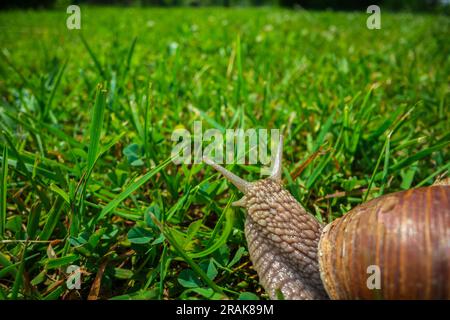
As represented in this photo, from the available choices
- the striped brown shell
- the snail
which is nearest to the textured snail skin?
the snail

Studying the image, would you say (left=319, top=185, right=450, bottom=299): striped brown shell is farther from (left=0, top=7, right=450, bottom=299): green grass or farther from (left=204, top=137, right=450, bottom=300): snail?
(left=0, top=7, right=450, bottom=299): green grass

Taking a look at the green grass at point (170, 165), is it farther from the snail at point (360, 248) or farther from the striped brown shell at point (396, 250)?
the striped brown shell at point (396, 250)

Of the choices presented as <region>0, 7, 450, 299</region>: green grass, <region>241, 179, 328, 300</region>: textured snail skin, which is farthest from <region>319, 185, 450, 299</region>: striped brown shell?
<region>0, 7, 450, 299</region>: green grass

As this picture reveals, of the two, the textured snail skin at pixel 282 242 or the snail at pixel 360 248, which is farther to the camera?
the textured snail skin at pixel 282 242

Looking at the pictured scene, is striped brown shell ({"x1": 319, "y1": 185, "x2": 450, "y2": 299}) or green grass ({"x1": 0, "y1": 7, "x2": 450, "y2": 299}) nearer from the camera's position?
striped brown shell ({"x1": 319, "y1": 185, "x2": 450, "y2": 299})

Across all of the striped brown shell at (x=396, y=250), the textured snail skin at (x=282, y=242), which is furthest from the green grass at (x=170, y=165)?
the striped brown shell at (x=396, y=250)

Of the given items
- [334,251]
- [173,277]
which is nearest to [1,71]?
[173,277]
